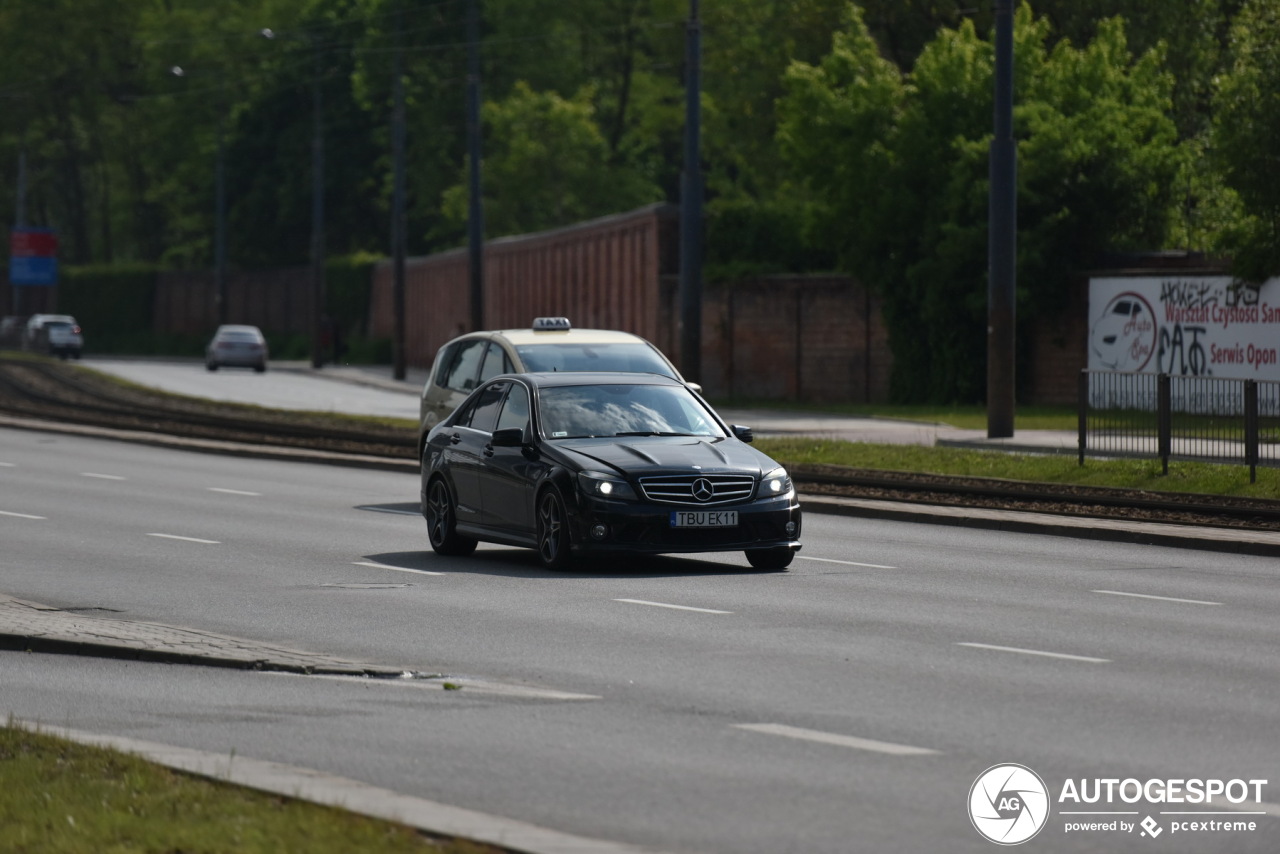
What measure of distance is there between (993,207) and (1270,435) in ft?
21.9

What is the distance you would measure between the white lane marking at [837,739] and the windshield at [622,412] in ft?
24.5

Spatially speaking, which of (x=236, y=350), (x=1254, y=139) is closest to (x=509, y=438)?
(x=1254, y=139)

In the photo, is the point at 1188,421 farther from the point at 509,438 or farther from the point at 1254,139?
the point at 1254,139

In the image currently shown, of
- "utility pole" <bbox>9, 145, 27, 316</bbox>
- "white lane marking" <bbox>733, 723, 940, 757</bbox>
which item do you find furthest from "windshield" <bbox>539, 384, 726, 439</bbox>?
"utility pole" <bbox>9, 145, 27, 316</bbox>

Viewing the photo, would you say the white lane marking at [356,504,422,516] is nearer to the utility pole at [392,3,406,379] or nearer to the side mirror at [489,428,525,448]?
the side mirror at [489,428,525,448]

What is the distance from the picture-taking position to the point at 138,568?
16188mm

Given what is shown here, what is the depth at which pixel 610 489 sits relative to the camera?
1537cm

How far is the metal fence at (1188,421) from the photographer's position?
74.6 feet

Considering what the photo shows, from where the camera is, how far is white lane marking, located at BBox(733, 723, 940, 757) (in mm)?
8406

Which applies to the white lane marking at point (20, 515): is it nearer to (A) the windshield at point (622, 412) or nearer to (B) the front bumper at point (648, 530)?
(A) the windshield at point (622, 412)

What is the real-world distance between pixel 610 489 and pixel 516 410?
193 centimetres

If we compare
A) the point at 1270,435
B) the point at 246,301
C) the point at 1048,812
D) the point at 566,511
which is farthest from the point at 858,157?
the point at 246,301

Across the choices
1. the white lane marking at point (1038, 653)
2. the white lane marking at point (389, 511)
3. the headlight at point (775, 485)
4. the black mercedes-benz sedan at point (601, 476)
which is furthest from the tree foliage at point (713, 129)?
the white lane marking at point (1038, 653)

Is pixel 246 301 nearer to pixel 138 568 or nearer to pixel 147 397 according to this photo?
pixel 147 397
